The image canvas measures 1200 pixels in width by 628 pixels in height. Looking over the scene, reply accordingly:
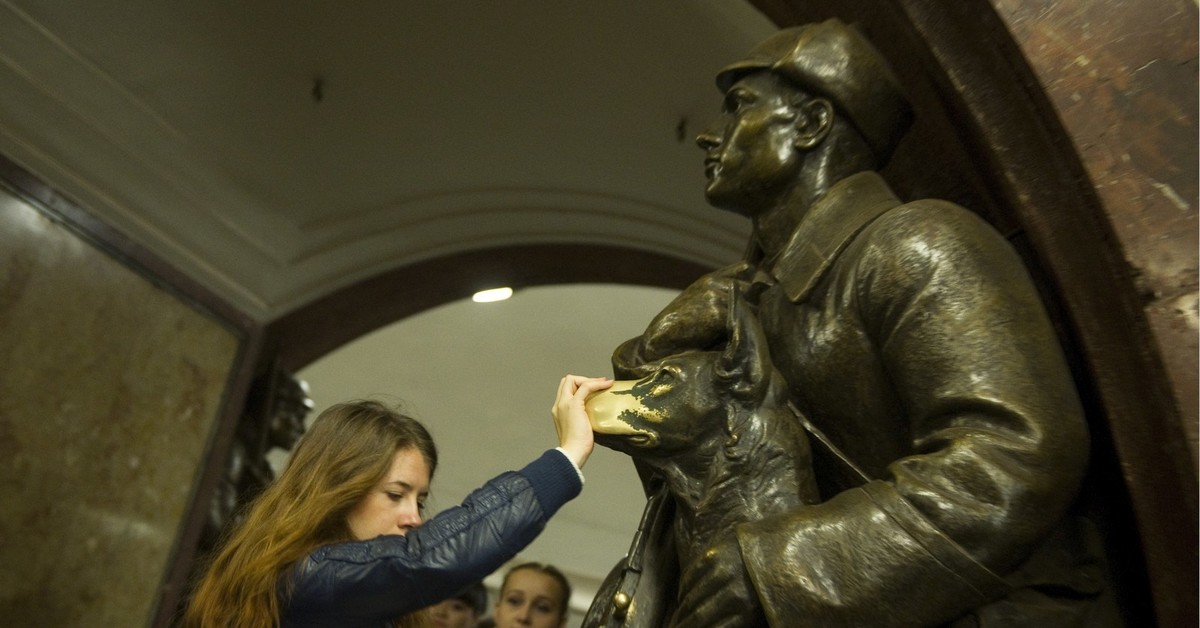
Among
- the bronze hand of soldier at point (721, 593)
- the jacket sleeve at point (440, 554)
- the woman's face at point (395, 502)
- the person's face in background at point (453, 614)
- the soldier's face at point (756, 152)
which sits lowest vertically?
the bronze hand of soldier at point (721, 593)

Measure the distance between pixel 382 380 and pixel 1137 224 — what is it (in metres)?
7.03

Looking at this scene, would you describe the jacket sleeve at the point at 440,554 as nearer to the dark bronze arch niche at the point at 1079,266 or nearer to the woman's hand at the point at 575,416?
the woman's hand at the point at 575,416

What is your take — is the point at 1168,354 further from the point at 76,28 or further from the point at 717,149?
the point at 76,28

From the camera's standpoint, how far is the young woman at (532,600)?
11.0 ft

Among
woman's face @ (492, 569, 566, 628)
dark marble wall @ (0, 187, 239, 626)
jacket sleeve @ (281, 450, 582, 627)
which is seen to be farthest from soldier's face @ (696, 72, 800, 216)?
dark marble wall @ (0, 187, 239, 626)

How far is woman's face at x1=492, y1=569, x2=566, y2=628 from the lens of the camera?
3338 mm

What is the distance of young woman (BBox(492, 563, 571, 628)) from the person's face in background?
0.41 ft

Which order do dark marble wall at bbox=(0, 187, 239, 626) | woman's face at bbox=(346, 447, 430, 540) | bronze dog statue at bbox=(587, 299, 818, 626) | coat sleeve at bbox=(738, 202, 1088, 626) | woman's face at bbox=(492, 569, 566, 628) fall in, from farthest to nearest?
dark marble wall at bbox=(0, 187, 239, 626)
woman's face at bbox=(492, 569, 566, 628)
woman's face at bbox=(346, 447, 430, 540)
bronze dog statue at bbox=(587, 299, 818, 626)
coat sleeve at bbox=(738, 202, 1088, 626)

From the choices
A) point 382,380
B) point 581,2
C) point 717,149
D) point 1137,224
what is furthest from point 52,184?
point 382,380

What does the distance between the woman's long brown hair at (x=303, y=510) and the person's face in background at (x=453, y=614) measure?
1.44m

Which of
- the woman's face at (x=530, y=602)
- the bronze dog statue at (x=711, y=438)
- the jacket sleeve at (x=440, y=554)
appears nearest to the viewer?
the bronze dog statue at (x=711, y=438)

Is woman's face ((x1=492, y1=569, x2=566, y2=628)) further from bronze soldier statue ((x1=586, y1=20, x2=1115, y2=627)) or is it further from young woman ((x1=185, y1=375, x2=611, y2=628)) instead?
bronze soldier statue ((x1=586, y1=20, x2=1115, y2=627))

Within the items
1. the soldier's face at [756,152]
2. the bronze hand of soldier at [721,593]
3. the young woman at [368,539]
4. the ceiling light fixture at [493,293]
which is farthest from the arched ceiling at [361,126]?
the bronze hand of soldier at [721,593]

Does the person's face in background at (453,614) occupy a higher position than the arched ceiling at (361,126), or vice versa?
the arched ceiling at (361,126)
